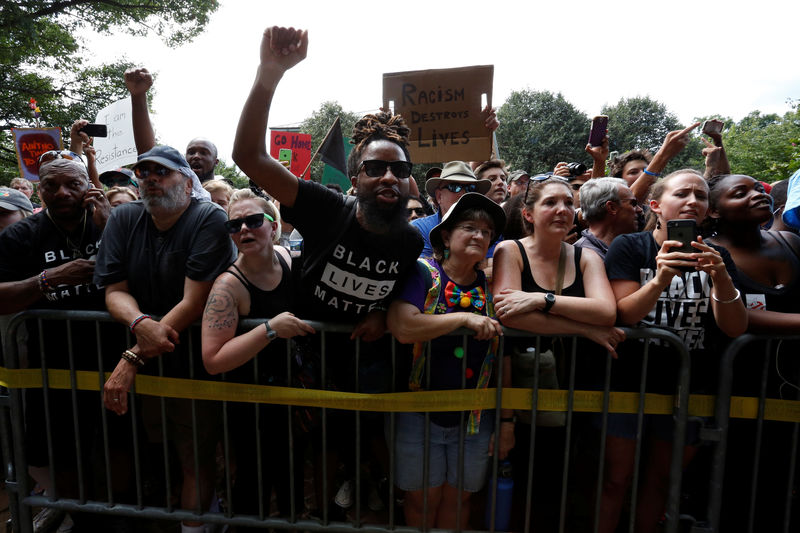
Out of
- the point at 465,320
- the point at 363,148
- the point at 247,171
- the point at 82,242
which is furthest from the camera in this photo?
the point at 82,242

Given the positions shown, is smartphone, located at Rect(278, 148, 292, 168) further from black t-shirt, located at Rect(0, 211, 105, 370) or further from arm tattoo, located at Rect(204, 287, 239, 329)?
arm tattoo, located at Rect(204, 287, 239, 329)

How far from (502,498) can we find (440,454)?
45 cm

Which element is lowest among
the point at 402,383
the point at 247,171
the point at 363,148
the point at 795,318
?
the point at 402,383

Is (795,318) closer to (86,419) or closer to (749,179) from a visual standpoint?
(749,179)

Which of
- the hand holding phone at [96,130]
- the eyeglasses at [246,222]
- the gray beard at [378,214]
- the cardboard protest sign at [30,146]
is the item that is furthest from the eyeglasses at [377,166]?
the cardboard protest sign at [30,146]

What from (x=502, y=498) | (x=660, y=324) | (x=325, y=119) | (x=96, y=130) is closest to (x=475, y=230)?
(x=660, y=324)

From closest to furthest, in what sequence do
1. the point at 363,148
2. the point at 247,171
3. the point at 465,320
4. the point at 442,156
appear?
1. the point at 247,171
2. the point at 465,320
3. the point at 363,148
4. the point at 442,156

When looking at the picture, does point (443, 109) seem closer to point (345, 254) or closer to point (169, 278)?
point (345, 254)

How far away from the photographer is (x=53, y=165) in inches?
111

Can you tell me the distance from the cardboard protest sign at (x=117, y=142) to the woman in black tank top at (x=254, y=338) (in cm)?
328

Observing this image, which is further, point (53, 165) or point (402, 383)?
point (53, 165)

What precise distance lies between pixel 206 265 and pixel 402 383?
1.34 m

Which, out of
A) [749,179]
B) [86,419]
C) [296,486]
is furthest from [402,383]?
[749,179]

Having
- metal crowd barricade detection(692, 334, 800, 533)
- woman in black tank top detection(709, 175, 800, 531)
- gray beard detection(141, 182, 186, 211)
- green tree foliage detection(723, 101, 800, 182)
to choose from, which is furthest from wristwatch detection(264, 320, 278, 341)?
green tree foliage detection(723, 101, 800, 182)
